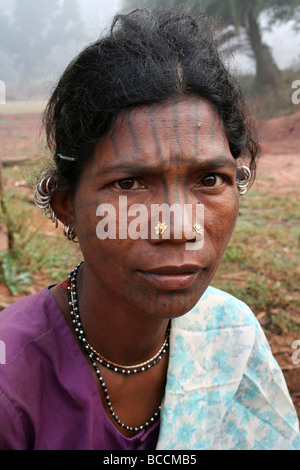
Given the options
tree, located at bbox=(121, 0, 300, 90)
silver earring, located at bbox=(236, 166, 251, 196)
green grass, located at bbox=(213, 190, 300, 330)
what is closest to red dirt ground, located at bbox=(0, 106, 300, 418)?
green grass, located at bbox=(213, 190, 300, 330)

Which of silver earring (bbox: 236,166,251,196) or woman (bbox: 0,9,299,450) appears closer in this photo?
woman (bbox: 0,9,299,450)

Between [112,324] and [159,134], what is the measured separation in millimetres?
707

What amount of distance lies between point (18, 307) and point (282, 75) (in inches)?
513

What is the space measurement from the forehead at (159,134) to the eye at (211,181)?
0.09 metres

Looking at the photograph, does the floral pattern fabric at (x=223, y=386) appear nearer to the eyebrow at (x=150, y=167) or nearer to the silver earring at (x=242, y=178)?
the silver earring at (x=242, y=178)

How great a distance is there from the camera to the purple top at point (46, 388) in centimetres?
145

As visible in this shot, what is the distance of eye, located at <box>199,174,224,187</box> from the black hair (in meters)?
→ 0.18

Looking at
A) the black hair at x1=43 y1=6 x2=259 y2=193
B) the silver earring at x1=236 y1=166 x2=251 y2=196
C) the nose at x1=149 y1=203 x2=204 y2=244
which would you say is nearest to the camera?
the nose at x1=149 y1=203 x2=204 y2=244

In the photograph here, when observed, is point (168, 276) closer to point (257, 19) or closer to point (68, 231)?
point (68, 231)

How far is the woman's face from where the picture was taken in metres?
1.32

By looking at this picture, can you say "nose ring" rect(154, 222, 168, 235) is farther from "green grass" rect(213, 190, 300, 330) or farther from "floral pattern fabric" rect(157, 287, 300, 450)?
"green grass" rect(213, 190, 300, 330)

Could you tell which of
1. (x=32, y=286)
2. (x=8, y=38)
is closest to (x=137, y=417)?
(x=32, y=286)
